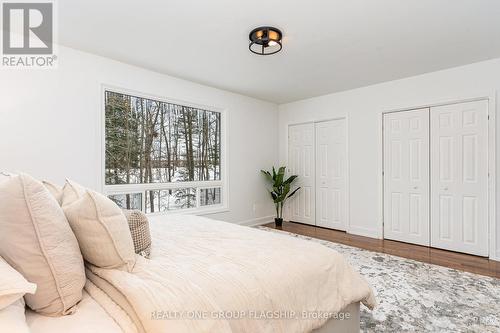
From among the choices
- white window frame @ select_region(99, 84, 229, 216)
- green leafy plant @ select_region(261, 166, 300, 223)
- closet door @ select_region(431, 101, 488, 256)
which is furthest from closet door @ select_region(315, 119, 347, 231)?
white window frame @ select_region(99, 84, 229, 216)

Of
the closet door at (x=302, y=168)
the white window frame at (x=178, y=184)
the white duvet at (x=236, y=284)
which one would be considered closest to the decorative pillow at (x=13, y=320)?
the white duvet at (x=236, y=284)

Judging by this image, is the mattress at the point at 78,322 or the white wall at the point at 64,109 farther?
the white wall at the point at 64,109

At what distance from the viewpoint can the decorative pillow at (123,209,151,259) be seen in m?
1.39

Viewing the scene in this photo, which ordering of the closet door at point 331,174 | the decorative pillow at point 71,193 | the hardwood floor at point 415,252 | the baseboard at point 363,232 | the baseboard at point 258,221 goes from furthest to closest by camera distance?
the baseboard at point 258,221 < the closet door at point 331,174 < the baseboard at point 363,232 < the hardwood floor at point 415,252 < the decorative pillow at point 71,193

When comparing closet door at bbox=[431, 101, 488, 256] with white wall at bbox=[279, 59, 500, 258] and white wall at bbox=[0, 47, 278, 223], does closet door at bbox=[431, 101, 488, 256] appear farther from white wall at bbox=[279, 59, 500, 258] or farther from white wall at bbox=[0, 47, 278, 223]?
white wall at bbox=[0, 47, 278, 223]

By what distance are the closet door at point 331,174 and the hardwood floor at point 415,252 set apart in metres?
0.27

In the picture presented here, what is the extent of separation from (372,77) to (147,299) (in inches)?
160

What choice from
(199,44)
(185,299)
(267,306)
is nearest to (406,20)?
(199,44)

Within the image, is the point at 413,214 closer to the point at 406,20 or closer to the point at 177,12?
the point at 406,20

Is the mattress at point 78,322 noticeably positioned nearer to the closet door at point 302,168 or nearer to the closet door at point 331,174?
the closet door at point 331,174

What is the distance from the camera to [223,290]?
3.60 ft

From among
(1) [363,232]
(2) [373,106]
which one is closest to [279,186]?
(1) [363,232]

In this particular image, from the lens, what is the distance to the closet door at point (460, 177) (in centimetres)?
337

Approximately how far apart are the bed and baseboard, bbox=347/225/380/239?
2.84 metres
